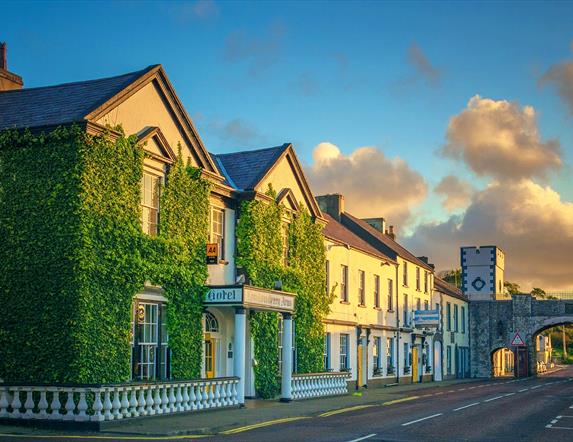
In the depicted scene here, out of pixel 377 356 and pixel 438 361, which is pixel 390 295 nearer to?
pixel 377 356

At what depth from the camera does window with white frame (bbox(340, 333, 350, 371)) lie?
129 feet

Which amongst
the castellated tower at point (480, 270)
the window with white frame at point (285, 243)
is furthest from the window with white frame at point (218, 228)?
the castellated tower at point (480, 270)

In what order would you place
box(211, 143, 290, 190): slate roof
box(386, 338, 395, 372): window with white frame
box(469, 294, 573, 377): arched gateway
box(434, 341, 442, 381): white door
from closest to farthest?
1. box(211, 143, 290, 190): slate roof
2. box(386, 338, 395, 372): window with white frame
3. box(434, 341, 442, 381): white door
4. box(469, 294, 573, 377): arched gateway

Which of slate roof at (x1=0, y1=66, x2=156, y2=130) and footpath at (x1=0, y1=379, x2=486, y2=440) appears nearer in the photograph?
footpath at (x1=0, y1=379, x2=486, y2=440)

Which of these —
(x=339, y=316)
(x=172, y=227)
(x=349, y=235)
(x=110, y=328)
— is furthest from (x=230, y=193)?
(x=349, y=235)

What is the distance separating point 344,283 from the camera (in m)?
39.9

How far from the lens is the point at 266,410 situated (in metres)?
24.6

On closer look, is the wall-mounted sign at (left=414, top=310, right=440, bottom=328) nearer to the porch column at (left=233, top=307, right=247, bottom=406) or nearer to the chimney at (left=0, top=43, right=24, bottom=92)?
the porch column at (left=233, top=307, right=247, bottom=406)

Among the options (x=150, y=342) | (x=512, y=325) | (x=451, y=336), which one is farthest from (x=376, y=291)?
(x=512, y=325)

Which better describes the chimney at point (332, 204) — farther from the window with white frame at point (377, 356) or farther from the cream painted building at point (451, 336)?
the cream painted building at point (451, 336)

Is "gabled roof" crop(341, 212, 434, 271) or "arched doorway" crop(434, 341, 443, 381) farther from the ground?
"gabled roof" crop(341, 212, 434, 271)

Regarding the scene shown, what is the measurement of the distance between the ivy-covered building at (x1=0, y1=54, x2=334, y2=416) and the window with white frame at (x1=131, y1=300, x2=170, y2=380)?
0.04 meters

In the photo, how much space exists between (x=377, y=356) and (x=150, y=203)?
24249 mm

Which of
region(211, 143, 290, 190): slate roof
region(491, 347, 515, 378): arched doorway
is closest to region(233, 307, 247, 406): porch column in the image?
region(211, 143, 290, 190): slate roof
